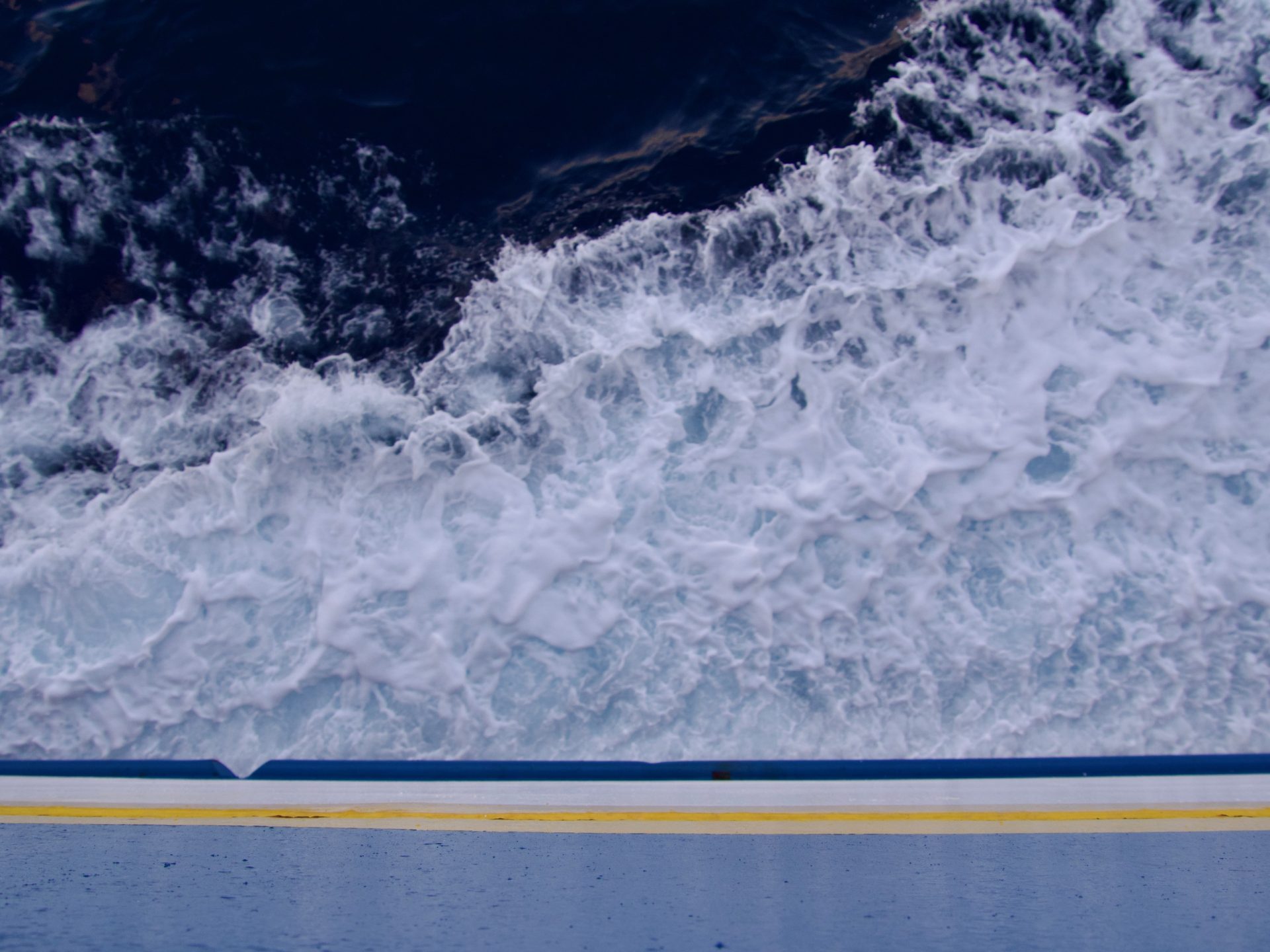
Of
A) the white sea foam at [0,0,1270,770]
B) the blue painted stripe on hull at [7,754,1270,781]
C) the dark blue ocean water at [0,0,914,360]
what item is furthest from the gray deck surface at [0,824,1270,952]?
the dark blue ocean water at [0,0,914,360]

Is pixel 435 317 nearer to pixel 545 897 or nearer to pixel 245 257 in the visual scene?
pixel 245 257

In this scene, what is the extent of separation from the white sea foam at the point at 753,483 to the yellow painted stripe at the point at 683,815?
49 centimetres

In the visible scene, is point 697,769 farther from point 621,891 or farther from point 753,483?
point 753,483

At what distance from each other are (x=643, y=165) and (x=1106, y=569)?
3128 millimetres

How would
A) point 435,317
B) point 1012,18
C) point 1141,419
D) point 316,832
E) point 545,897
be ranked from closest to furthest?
point 545,897, point 316,832, point 1141,419, point 435,317, point 1012,18

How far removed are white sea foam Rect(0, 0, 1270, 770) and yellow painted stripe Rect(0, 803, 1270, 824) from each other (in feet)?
1.59

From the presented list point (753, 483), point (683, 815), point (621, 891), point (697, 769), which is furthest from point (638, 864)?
point (753, 483)

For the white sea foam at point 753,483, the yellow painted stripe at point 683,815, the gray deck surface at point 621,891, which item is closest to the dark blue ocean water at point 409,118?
the white sea foam at point 753,483

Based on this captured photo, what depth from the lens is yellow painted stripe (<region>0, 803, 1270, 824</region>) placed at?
111 inches

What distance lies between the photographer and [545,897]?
2.53 meters

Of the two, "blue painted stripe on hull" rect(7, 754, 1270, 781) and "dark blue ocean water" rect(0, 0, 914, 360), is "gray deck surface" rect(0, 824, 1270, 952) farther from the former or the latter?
"dark blue ocean water" rect(0, 0, 914, 360)

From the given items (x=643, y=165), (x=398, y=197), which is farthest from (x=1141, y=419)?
(x=398, y=197)

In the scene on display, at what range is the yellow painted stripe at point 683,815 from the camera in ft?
9.25

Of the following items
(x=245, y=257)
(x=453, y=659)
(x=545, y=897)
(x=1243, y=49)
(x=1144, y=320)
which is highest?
(x=1243, y=49)
